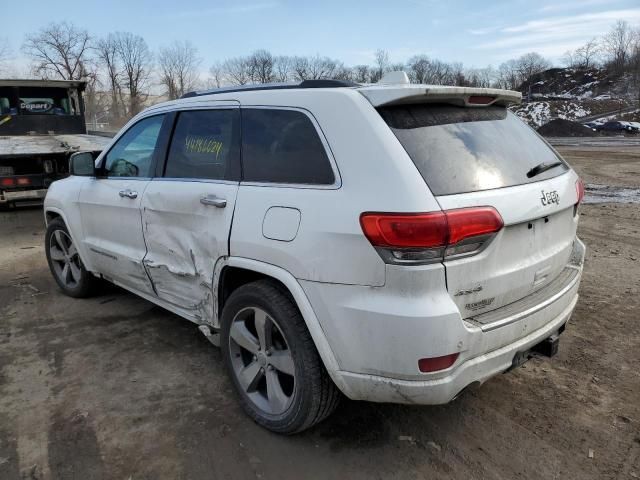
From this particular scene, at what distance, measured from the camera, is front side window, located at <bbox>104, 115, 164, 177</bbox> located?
12.3 feet

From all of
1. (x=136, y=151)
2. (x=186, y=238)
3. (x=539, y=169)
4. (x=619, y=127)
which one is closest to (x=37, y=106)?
(x=136, y=151)

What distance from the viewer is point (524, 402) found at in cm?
307

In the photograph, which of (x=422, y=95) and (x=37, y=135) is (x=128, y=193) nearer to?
(x=422, y=95)

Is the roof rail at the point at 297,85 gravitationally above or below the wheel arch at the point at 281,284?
above

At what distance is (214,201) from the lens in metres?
2.93

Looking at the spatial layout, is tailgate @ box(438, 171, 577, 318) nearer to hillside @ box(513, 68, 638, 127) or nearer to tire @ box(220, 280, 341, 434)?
tire @ box(220, 280, 341, 434)

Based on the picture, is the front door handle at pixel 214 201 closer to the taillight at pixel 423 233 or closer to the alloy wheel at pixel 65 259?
the taillight at pixel 423 233

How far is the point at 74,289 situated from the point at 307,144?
11.3 ft

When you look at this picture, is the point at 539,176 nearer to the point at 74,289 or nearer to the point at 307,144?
the point at 307,144

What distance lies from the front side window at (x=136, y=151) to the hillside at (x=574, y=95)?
1635 inches

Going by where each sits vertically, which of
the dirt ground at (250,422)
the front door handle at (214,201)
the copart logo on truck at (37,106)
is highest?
the copart logo on truck at (37,106)

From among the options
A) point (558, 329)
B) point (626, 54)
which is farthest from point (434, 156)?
point (626, 54)

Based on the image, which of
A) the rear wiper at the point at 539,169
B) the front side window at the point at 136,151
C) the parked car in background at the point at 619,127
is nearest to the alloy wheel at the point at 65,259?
the front side window at the point at 136,151

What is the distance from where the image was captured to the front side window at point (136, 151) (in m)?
3.75
